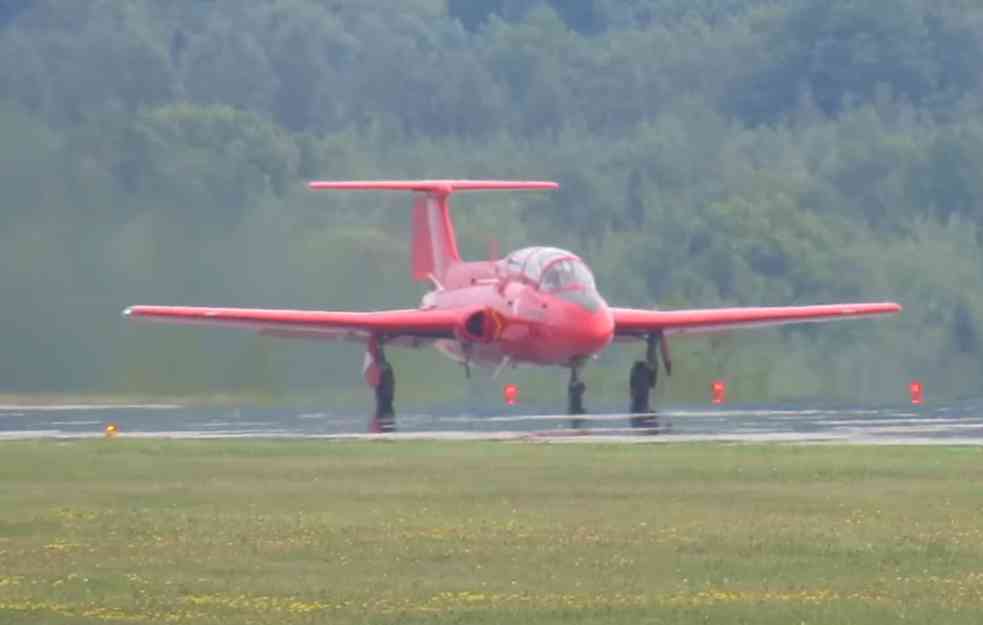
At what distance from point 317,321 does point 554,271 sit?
3.77 meters

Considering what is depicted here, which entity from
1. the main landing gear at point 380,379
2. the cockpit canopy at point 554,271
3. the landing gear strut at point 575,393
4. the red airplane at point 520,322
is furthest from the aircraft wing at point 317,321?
the landing gear strut at point 575,393

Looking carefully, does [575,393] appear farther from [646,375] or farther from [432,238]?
[432,238]

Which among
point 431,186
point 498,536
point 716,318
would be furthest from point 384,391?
point 498,536

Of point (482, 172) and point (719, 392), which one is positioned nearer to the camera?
point (719, 392)

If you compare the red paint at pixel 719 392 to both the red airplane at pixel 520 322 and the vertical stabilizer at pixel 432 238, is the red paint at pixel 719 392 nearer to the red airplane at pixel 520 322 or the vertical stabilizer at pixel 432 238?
the red airplane at pixel 520 322

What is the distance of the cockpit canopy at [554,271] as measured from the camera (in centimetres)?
4062

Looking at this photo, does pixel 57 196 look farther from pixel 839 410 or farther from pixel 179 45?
pixel 179 45

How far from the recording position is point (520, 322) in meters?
41.0

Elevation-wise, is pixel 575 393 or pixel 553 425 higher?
pixel 575 393

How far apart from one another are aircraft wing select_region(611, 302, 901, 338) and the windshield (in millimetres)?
1241

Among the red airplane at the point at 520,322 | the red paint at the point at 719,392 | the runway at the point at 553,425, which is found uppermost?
the red airplane at the point at 520,322

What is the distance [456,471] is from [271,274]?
2337 centimetres

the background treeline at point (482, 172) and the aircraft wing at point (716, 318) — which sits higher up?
the background treeline at point (482, 172)

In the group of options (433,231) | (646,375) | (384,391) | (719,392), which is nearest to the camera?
(384,391)
